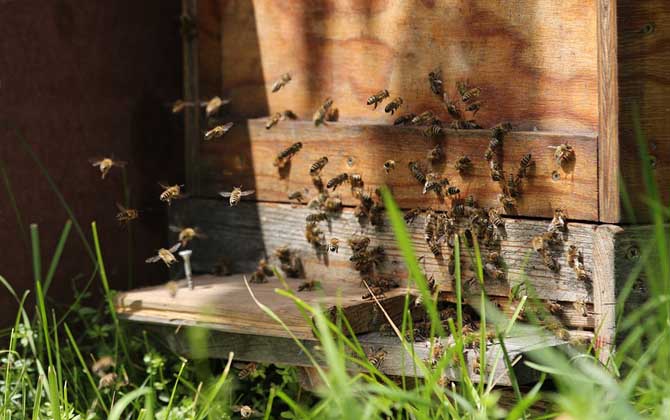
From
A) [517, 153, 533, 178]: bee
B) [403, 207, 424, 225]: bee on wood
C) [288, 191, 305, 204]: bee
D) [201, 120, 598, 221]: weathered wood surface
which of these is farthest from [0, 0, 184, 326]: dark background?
[517, 153, 533, 178]: bee

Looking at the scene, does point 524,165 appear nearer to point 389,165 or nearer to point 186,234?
point 389,165

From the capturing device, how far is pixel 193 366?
132 inches

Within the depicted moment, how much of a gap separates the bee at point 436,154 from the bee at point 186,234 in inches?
37.0

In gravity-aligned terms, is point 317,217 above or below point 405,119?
below

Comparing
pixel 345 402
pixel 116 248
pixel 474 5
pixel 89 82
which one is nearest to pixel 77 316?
pixel 116 248

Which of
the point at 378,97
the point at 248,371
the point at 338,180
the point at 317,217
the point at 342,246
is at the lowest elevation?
the point at 248,371

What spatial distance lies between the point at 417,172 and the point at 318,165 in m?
0.38

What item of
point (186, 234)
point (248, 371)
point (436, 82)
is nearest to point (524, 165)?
point (436, 82)

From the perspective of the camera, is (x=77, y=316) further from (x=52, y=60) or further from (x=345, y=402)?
(x=345, y=402)

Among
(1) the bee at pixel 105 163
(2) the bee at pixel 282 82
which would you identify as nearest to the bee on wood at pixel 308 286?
(2) the bee at pixel 282 82

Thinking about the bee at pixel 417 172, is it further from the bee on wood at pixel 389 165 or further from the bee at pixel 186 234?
the bee at pixel 186 234

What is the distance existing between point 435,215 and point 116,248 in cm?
129

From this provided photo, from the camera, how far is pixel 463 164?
3104mm

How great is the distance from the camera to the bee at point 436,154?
10.3 ft
